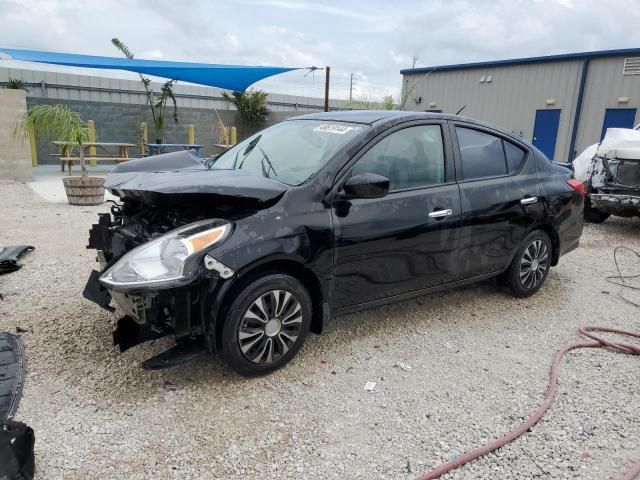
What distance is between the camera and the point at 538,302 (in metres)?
4.57

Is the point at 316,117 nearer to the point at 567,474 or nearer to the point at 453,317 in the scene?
the point at 453,317

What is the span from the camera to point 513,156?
14.2 ft

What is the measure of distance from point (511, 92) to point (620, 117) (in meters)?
3.74

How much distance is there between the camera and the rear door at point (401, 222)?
10.6 ft

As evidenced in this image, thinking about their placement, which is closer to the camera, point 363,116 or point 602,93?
point 363,116

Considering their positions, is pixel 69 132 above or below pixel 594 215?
above

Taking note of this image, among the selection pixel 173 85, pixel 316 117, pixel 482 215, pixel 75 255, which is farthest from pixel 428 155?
pixel 173 85

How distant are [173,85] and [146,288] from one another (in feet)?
51.8

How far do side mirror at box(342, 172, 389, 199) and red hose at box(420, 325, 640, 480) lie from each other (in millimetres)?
1544

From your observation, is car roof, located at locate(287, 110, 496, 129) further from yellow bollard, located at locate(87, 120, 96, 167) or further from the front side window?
yellow bollard, located at locate(87, 120, 96, 167)

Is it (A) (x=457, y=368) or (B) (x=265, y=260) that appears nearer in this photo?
(B) (x=265, y=260)

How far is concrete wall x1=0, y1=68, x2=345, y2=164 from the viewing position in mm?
14688

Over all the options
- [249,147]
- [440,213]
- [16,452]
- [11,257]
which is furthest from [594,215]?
[16,452]

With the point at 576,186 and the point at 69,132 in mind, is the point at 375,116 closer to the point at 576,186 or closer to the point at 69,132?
the point at 576,186
